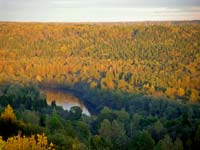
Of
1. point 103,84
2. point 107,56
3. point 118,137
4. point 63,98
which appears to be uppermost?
point 107,56

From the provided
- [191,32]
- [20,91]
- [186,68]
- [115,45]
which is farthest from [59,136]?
[115,45]

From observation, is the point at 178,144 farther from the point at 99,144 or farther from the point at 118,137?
the point at 118,137

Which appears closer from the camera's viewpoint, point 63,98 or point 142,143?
point 142,143

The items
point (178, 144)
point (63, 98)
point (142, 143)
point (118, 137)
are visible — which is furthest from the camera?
point (63, 98)

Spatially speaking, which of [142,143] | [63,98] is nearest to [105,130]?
[142,143]

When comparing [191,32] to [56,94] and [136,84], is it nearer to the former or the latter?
[136,84]

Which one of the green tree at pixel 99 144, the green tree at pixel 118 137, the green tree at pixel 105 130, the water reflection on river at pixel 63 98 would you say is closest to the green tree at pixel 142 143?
the green tree at pixel 118 137

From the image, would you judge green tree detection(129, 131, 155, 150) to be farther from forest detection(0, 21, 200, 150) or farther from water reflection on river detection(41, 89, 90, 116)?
water reflection on river detection(41, 89, 90, 116)
